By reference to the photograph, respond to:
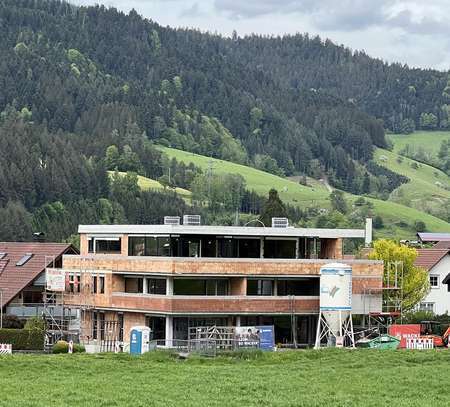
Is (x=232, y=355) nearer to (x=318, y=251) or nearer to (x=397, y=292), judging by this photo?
(x=318, y=251)

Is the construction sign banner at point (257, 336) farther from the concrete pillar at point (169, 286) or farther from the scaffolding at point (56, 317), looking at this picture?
the scaffolding at point (56, 317)

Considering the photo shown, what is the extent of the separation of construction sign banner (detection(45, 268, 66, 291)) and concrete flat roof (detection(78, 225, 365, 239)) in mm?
3456

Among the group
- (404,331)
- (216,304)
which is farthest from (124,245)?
(404,331)

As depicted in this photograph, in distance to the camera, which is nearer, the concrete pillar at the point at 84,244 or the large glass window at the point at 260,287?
the large glass window at the point at 260,287

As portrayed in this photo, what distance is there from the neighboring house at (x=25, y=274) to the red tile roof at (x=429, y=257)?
29.7 meters

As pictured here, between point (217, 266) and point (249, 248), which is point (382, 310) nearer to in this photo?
point (249, 248)

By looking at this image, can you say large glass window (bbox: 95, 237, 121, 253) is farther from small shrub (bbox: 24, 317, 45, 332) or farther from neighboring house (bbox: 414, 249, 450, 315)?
neighboring house (bbox: 414, 249, 450, 315)

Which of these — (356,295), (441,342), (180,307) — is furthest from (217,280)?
(441,342)

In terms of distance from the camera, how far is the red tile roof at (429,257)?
102438 millimetres

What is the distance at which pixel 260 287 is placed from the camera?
75.6 meters

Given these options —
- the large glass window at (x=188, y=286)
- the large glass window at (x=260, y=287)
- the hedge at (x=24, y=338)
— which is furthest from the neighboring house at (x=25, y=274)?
the large glass window at (x=260, y=287)

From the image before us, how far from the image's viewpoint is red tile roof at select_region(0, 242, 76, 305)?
84.8 metres

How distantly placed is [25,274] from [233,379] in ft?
136

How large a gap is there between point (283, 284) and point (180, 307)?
7.22 metres
